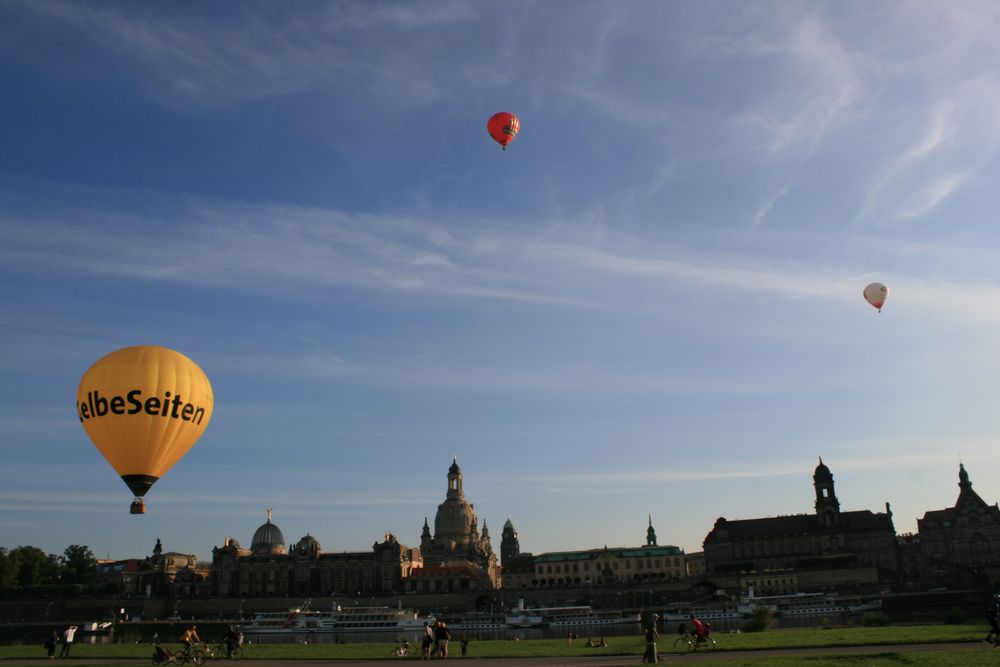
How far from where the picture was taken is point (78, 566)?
132125 millimetres

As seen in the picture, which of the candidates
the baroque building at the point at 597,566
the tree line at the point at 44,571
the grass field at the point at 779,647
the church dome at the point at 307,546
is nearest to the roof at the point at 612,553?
the baroque building at the point at 597,566

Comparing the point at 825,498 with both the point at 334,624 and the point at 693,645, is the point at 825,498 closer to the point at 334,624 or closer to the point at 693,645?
the point at 334,624

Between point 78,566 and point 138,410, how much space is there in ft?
381

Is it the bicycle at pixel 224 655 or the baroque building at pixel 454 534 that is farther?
the baroque building at pixel 454 534

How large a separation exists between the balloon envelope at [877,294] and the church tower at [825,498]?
332 ft

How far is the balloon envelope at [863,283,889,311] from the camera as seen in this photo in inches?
1784

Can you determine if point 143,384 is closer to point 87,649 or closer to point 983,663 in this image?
point 87,649

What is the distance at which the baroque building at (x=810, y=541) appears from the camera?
12838 cm

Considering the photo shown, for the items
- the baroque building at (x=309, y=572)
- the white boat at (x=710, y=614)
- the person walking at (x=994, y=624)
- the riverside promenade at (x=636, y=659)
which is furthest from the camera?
the baroque building at (x=309, y=572)

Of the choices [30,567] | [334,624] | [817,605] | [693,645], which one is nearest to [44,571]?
[30,567]

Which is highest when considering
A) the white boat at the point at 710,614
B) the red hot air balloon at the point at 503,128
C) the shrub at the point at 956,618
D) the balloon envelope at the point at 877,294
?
the red hot air balloon at the point at 503,128

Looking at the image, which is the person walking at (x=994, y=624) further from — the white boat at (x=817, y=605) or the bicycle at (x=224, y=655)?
the white boat at (x=817, y=605)

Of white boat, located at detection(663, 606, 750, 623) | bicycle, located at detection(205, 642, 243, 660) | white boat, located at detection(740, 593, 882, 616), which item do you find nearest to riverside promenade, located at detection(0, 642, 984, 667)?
bicycle, located at detection(205, 642, 243, 660)

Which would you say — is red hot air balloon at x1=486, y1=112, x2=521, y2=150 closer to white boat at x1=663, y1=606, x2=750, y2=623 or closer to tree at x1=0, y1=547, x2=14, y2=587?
white boat at x1=663, y1=606, x2=750, y2=623
